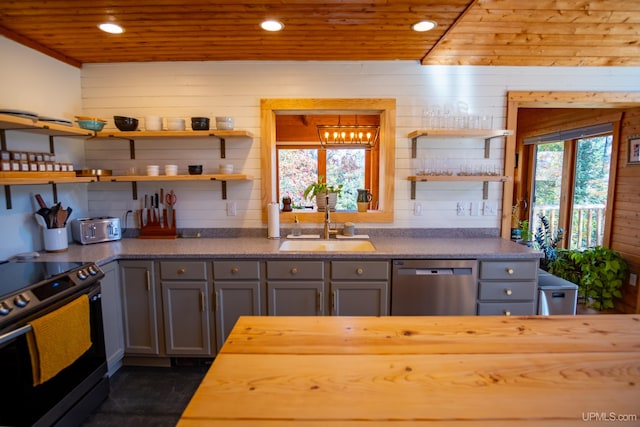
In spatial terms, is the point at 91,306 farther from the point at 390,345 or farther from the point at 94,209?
the point at 390,345

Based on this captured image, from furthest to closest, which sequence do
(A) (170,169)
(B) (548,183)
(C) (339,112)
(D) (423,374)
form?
(B) (548,183) → (C) (339,112) → (A) (170,169) → (D) (423,374)

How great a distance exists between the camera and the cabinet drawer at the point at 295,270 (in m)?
2.49

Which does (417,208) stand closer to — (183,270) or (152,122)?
(183,270)

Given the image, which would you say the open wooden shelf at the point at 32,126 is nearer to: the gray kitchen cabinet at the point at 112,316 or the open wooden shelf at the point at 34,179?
the open wooden shelf at the point at 34,179

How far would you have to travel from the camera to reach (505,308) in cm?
254

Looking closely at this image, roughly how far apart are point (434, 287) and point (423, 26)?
179 cm

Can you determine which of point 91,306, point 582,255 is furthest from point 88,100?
point 582,255

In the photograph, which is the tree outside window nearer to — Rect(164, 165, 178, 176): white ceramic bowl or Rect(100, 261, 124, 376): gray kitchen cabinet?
Rect(164, 165, 178, 176): white ceramic bowl

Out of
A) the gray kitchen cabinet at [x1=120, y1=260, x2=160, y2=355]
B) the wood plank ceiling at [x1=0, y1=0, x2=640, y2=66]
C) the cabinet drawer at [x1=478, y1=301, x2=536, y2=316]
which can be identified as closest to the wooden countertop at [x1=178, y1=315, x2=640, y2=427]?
the cabinet drawer at [x1=478, y1=301, x2=536, y2=316]

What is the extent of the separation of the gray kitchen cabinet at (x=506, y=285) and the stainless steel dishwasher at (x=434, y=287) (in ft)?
0.24

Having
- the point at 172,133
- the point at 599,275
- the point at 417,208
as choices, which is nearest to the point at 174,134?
the point at 172,133

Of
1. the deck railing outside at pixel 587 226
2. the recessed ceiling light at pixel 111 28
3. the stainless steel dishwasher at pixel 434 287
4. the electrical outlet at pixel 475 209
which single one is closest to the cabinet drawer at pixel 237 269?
the stainless steel dishwasher at pixel 434 287

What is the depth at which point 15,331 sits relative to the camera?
4.99 ft

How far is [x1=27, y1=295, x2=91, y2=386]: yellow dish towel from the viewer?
5.31ft
